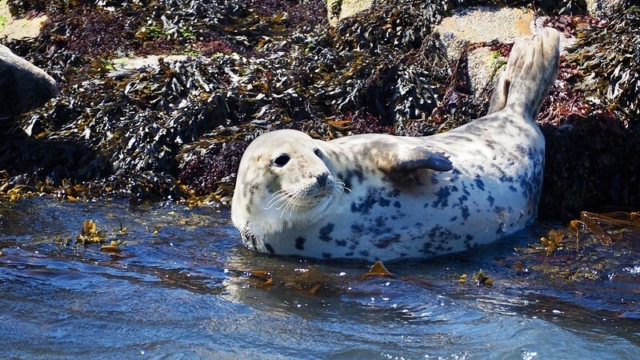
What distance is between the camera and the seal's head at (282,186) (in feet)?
15.1

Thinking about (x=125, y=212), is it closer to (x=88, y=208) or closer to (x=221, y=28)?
(x=88, y=208)

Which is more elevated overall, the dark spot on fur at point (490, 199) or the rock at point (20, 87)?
the rock at point (20, 87)

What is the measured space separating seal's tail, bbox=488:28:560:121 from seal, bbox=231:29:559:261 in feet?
2.60

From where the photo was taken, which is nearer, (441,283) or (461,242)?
(441,283)

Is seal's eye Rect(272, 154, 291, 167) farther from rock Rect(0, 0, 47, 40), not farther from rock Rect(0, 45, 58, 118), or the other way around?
rock Rect(0, 0, 47, 40)

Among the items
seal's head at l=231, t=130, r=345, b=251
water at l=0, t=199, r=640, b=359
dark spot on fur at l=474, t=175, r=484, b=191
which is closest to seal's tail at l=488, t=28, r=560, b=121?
dark spot on fur at l=474, t=175, r=484, b=191

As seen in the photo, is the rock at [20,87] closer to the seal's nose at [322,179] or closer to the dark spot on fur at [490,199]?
the seal's nose at [322,179]

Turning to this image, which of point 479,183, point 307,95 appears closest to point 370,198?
point 479,183

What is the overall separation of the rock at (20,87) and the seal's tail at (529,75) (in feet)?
11.2

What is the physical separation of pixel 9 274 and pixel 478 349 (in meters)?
2.14

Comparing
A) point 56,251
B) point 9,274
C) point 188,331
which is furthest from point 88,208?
point 188,331

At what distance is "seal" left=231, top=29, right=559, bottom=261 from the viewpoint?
189 inches

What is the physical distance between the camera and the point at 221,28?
8.70 meters

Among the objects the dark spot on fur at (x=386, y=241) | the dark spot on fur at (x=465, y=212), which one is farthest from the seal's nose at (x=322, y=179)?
the dark spot on fur at (x=465, y=212)
